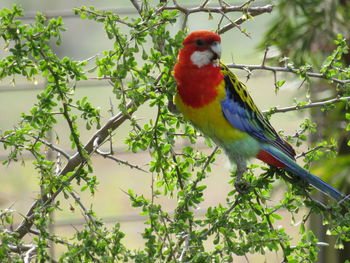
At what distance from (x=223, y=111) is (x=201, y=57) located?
0.48 ft

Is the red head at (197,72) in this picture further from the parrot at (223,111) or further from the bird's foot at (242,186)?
the bird's foot at (242,186)

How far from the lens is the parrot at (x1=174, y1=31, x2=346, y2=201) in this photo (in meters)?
1.41

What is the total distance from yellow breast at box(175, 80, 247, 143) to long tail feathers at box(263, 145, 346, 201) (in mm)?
116

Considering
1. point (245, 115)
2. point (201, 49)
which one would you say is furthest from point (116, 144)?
point (201, 49)

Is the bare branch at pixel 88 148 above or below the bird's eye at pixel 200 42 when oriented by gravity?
below

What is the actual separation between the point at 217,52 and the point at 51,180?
19.4 inches

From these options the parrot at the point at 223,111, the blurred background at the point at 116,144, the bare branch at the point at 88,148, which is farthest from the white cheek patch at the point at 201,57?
the blurred background at the point at 116,144

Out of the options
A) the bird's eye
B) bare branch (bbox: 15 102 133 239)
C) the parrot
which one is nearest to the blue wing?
the parrot

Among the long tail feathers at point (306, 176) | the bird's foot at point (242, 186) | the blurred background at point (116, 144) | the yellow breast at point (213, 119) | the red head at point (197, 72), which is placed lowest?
the bird's foot at point (242, 186)

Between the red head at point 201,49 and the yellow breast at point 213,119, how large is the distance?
8 centimetres

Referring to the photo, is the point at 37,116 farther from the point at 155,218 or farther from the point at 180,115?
the point at 180,115

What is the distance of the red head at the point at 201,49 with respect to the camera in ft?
4.50

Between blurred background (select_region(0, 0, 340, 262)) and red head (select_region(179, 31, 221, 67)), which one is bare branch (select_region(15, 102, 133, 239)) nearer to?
red head (select_region(179, 31, 221, 67))

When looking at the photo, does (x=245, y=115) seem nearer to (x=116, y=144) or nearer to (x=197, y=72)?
(x=197, y=72)
